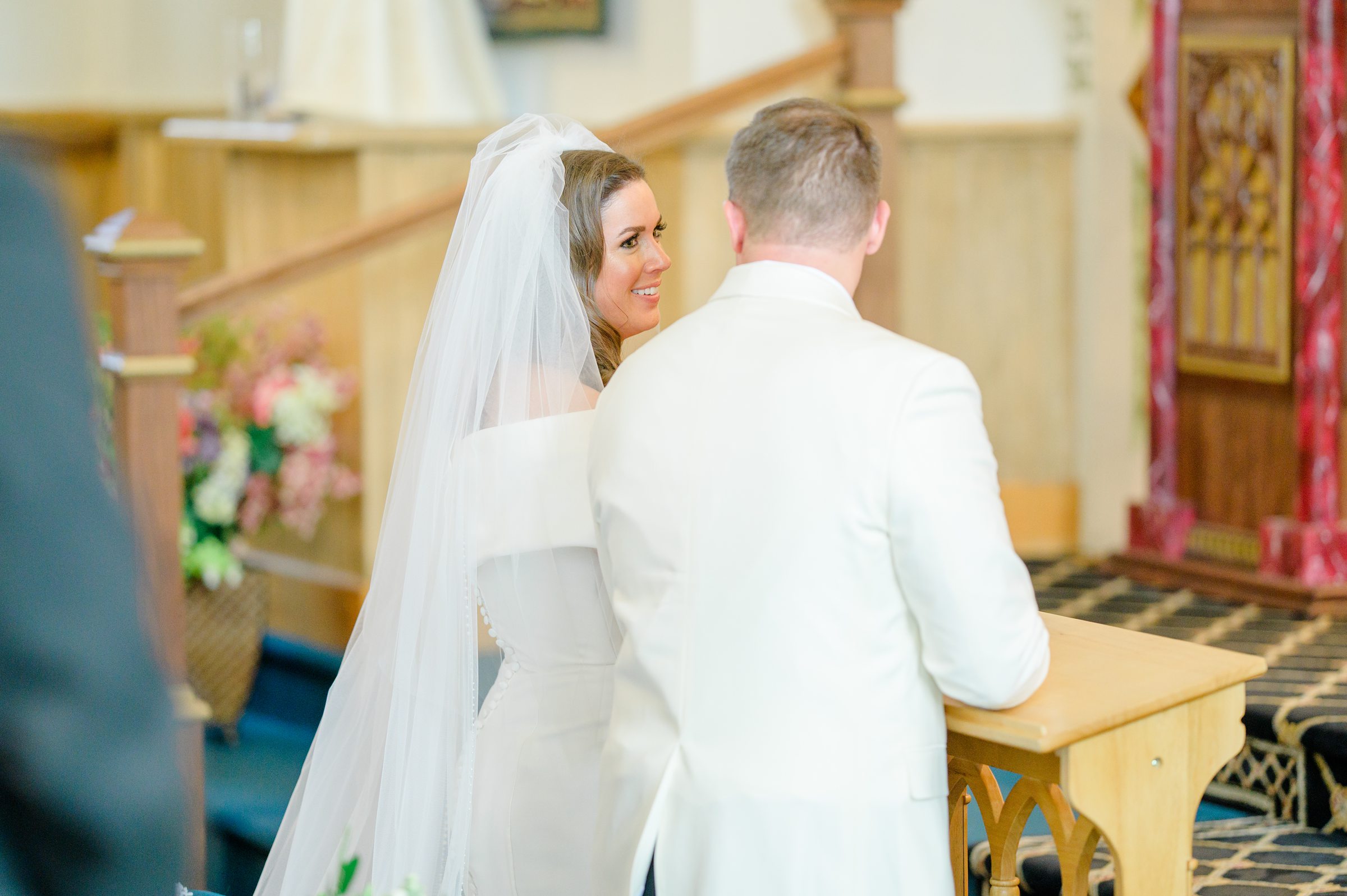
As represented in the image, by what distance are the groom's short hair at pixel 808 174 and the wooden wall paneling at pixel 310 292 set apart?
3.58 metres

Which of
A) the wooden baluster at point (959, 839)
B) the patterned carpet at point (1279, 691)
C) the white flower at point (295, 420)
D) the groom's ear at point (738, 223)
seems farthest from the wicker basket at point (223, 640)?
the groom's ear at point (738, 223)

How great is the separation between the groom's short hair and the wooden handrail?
198cm

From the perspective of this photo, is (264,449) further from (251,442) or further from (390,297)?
(390,297)

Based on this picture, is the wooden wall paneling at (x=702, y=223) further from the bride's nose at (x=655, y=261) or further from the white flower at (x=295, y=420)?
the bride's nose at (x=655, y=261)

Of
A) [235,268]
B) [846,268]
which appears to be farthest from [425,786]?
[235,268]

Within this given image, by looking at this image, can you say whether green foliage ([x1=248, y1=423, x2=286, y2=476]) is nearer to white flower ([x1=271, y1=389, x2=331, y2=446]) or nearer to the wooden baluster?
white flower ([x1=271, y1=389, x2=331, y2=446])

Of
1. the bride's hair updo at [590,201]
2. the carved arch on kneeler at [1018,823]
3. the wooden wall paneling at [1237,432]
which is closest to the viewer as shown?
the carved arch on kneeler at [1018,823]

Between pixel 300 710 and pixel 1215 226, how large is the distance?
3.61m

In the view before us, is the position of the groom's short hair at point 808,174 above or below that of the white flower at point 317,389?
above

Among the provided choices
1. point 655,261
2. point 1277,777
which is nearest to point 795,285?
point 655,261

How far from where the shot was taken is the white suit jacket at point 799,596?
1.87 meters

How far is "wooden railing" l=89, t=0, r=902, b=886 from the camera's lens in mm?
3846

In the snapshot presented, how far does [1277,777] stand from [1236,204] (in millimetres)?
2008

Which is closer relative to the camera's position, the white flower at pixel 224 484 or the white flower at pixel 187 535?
the white flower at pixel 187 535
